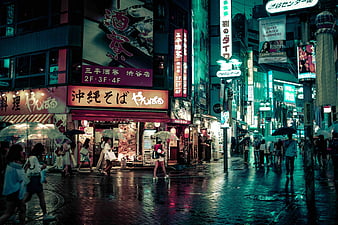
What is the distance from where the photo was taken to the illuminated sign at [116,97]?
22.8 metres

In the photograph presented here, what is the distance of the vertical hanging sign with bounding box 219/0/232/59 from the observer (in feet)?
92.0

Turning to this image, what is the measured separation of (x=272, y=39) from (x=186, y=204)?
908 centimetres

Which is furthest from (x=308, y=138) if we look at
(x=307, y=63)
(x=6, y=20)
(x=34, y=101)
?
(x=6, y=20)

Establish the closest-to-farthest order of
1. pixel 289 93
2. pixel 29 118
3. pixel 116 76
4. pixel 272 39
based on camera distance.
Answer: pixel 272 39
pixel 29 118
pixel 116 76
pixel 289 93

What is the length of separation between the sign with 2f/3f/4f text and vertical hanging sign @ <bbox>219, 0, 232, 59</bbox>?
660cm

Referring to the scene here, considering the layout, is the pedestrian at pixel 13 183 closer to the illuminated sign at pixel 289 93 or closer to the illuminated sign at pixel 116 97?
the illuminated sign at pixel 116 97

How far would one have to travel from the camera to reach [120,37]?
24.6m

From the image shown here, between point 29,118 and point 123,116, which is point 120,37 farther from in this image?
point 29,118

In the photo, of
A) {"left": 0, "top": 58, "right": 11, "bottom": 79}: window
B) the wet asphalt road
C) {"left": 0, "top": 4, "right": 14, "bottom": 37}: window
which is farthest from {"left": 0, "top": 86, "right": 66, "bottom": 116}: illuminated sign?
the wet asphalt road

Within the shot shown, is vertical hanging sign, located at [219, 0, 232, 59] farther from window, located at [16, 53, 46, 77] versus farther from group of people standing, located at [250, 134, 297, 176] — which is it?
window, located at [16, 53, 46, 77]

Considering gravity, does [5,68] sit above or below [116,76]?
above

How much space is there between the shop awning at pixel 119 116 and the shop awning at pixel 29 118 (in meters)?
1.77

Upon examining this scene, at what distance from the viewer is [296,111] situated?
97500mm

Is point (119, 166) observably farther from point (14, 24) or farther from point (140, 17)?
point (14, 24)
